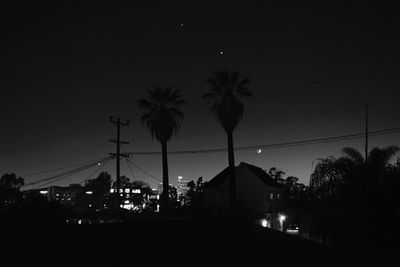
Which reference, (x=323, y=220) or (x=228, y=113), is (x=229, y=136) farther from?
(x=323, y=220)

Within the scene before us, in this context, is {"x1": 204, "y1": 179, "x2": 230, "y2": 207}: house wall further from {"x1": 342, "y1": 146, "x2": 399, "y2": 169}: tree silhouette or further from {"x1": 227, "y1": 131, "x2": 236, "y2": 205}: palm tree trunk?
{"x1": 342, "y1": 146, "x2": 399, "y2": 169}: tree silhouette

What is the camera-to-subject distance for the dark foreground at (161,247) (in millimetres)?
16438

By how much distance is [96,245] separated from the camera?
A: 59.5 ft

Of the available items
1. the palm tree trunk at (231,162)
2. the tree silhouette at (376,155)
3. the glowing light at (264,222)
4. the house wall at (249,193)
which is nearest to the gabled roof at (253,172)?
the house wall at (249,193)

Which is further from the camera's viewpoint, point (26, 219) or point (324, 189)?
point (324, 189)

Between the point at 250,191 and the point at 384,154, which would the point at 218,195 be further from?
the point at 384,154

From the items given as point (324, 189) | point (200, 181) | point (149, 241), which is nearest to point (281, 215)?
point (324, 189)

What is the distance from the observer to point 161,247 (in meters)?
19.3

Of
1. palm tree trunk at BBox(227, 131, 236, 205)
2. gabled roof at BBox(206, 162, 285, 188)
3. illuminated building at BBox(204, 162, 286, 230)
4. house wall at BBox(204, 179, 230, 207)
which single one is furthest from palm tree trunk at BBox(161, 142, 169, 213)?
gabled roof at BBox(206, 162, 285, 188)

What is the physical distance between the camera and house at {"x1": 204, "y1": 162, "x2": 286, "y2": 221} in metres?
55.0

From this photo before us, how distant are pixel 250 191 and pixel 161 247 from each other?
37314 mm

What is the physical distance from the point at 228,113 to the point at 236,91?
292 centimetres

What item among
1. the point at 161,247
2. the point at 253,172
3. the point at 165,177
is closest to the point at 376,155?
the point at 161,247

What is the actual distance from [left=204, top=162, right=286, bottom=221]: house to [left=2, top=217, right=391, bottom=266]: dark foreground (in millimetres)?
31019
